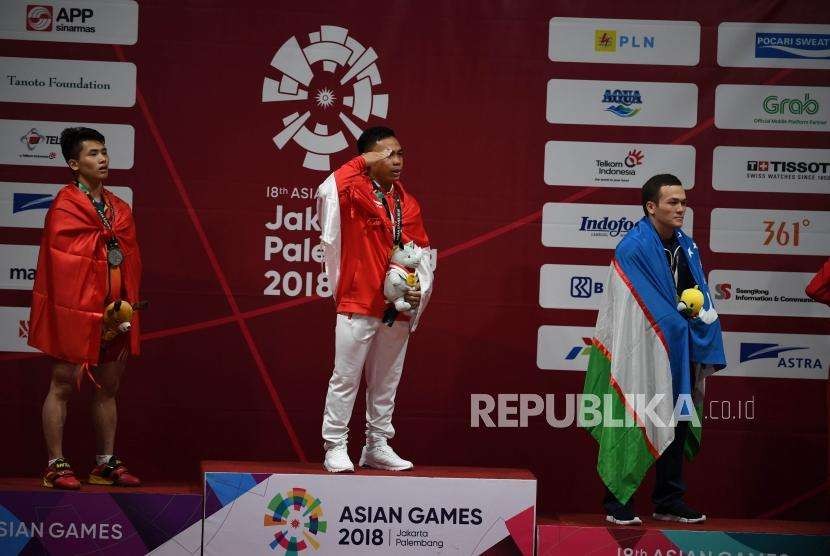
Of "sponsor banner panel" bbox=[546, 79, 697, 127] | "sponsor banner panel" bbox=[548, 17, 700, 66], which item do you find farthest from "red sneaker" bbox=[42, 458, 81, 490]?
"sponsor banner panel" bbox=[548, 17, 700, 66]

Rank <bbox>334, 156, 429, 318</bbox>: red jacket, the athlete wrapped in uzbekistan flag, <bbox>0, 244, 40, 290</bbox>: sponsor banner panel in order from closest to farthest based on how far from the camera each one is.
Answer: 1. the athlete wrapped in uzbekistan flag
2. <bbox>334, 156, 429, 318</bbox>: red jacket
3. <bbox>0, 244, 40, 290</bbox>: sponsor banner panel

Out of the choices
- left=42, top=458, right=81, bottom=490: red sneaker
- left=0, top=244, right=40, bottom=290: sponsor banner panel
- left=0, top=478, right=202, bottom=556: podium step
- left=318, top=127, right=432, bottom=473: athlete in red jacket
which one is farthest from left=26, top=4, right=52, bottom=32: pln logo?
left=0, top=478, right=202, bottom=556: podium step

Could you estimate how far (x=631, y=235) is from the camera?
4.38 metres

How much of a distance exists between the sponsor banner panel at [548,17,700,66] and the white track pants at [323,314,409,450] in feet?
5.59

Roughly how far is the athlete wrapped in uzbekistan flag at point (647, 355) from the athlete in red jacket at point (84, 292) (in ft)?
6.65

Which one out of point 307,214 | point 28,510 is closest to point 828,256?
point 307,214

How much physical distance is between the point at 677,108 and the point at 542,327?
1.27 m

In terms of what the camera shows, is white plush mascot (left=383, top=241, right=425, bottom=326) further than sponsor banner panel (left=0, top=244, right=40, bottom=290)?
No

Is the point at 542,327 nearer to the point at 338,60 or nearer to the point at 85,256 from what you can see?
the point at 338,60

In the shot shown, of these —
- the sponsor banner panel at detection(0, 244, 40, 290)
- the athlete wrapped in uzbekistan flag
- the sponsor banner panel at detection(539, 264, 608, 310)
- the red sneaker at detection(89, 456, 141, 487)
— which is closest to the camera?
the athlete wrapped in uzbekistan flag

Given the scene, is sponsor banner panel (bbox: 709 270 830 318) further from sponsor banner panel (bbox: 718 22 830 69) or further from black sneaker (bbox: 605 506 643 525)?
black sneaker (bbox: 605 506 643 525)

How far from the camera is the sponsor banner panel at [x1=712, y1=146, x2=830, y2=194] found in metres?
5.16

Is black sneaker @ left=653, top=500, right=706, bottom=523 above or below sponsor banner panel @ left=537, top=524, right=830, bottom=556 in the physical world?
above

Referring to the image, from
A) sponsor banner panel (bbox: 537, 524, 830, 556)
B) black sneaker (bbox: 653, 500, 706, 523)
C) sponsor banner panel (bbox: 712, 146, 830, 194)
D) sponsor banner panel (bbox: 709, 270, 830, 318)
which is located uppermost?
sponsor banner panel (bbox: 712, 146, 830, 194)
